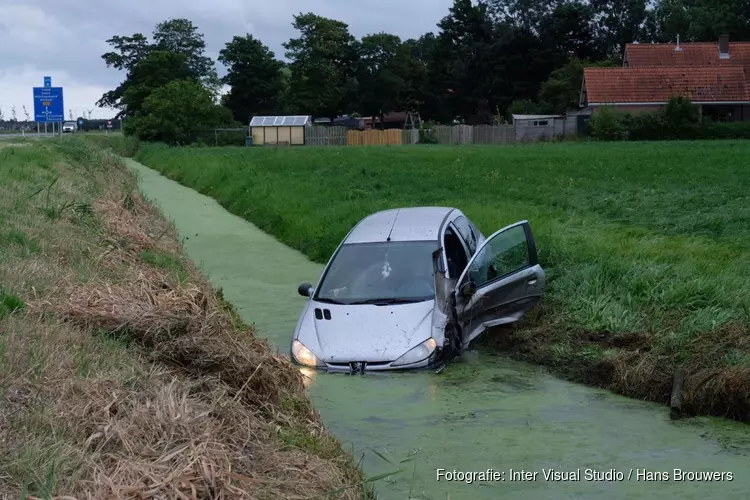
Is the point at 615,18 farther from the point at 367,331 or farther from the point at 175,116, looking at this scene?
the point at 367,331

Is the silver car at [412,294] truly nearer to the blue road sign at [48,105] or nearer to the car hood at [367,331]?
the car hood at [367,331]

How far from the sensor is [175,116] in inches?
2616

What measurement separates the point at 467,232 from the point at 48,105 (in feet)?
133

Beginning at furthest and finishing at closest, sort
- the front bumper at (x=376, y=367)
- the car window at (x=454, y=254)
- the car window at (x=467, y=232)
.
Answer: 1. the car window at (x=467, y=232)
2. the car window at (x=454, y=254)
3. the front bumper at (x=376, y=367)

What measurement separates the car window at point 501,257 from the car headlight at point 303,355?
1.90 meters

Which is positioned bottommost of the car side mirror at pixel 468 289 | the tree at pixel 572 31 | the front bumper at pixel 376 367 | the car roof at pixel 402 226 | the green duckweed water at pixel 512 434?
the green duckweed water at pixel 512 434

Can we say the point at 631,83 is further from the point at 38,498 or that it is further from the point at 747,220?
the point at 38,498

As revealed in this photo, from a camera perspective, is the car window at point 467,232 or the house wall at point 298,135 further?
the house wall at point 298,135

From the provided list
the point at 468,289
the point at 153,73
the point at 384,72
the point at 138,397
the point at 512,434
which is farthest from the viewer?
the point at 384,72

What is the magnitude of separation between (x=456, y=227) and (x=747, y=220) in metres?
6.52

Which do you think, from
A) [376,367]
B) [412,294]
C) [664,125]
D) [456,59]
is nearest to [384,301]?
[412,294]

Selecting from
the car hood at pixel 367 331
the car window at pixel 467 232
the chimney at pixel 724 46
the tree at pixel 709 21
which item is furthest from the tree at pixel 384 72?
the car hood at pixel 367 331

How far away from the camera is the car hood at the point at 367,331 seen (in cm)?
896

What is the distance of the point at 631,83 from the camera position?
62562 mm
